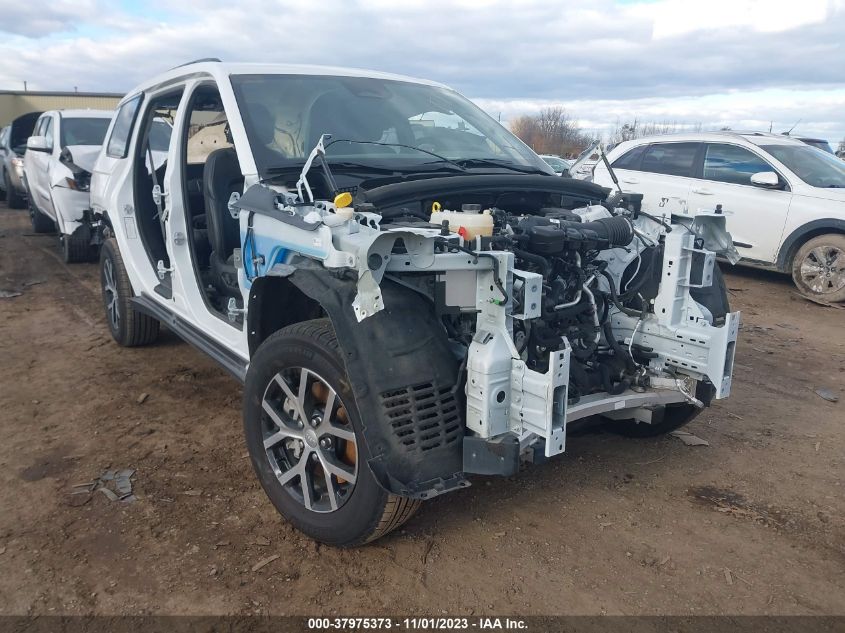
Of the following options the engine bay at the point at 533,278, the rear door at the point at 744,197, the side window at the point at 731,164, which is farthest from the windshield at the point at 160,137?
the side window at the point at 731,164

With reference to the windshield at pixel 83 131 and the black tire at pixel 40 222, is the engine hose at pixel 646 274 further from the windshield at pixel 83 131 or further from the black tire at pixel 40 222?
the black tire at pixel 40 222

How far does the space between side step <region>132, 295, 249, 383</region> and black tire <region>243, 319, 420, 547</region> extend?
0.43 metres

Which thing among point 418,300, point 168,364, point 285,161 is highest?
point 285,161

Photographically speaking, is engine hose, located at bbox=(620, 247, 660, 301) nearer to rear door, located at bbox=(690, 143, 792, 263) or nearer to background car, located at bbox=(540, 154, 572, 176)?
background car, located at bbox=(540, 154, 572, 176)

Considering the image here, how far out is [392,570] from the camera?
9.22 feet

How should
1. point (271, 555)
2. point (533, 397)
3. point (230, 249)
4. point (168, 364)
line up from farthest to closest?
point (168, 364), point (230, 249), point (271, 555), point (533, 397)

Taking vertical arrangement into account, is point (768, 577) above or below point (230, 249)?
below

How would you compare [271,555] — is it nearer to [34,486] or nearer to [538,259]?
[34,486]

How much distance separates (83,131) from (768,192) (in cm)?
942

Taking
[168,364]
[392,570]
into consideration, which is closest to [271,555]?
[392,570]

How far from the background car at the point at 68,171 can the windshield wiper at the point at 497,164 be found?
16.2ft

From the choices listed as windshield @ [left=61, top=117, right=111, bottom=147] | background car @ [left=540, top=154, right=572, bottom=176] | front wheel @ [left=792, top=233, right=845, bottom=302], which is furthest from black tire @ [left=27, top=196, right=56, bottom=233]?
front wheel @ [left=792, top=233, right=845, bottom=302]

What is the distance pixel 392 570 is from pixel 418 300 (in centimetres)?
113

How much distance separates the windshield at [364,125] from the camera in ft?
11.8
